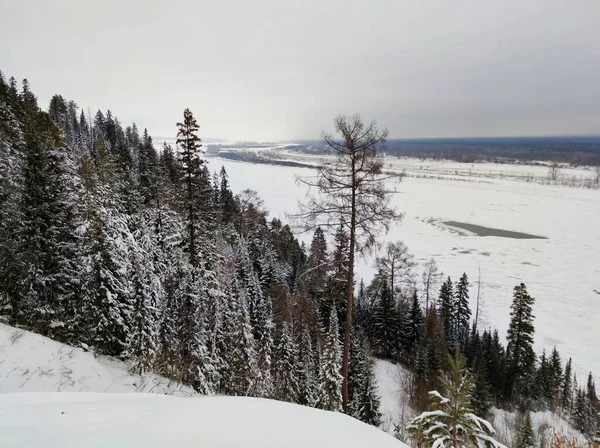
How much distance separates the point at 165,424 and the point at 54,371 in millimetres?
4519

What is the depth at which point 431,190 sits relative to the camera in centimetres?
11694

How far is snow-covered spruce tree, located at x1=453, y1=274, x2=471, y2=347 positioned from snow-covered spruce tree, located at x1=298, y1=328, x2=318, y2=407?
82.3ft

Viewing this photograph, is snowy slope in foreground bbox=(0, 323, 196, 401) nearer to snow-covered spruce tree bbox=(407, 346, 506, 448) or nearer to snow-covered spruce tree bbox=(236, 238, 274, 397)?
snow-covered spruce tree bbox=(407, 346, 506, 448)

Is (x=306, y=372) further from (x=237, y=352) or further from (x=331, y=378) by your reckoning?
(x=237, y=352)

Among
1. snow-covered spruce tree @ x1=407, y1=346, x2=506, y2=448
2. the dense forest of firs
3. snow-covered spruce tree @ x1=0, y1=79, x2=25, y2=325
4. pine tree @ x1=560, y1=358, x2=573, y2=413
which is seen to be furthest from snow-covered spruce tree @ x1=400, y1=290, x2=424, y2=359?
snow-covered spruce tree @ x1=0, y1=79, x2=25, y2=325

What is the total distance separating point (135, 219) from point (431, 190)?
111001 mm

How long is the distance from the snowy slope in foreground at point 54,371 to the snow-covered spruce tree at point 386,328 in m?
32.9

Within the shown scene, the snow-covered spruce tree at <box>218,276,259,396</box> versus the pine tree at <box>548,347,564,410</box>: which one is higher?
the snow-covered spruce tree at <box>218,276,259,396</box>

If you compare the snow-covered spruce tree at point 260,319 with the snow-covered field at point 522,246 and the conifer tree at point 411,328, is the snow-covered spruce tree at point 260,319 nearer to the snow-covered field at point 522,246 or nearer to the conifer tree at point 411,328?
the snow-covered field at point 522,246

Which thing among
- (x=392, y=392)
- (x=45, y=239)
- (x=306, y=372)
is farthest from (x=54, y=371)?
(x=392, y=392)

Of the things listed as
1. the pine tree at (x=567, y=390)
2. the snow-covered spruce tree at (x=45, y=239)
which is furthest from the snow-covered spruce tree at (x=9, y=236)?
the pine tree at (x=567, y=390)

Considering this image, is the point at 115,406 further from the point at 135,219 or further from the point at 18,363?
the point at 135,219

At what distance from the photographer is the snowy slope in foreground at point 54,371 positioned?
5.43m

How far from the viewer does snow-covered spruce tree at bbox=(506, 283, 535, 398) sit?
32.1 m
